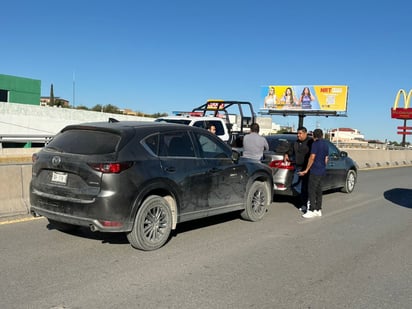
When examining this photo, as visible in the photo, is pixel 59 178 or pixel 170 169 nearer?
pixel 59 178

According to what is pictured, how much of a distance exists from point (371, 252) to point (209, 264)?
2.45 m

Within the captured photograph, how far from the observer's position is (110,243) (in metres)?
6.23

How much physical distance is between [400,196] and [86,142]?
32.3 feet

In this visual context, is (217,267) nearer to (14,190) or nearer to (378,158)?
(14,190)

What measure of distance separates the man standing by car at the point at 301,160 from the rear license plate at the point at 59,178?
536 cm

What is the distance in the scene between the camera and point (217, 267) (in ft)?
17.5

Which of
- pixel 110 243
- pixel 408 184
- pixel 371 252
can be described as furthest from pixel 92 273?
pixel 408 184

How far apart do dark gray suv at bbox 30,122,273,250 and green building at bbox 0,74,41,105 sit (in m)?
47.4

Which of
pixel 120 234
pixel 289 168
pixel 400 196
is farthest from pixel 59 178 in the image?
pixel 400 196

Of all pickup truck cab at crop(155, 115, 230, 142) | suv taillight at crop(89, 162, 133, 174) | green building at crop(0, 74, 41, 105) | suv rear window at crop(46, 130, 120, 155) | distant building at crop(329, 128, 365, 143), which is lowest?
distant building at crop(329, 128, 365, 143)

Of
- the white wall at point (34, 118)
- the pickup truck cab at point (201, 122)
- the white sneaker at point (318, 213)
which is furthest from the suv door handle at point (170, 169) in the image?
the white wall at point (34, 118)

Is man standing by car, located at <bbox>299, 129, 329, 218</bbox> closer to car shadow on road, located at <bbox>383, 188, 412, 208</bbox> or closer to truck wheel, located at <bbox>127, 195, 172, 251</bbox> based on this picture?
car shadow on road, located at <bbox>383, 188, 412, 208</bbox>

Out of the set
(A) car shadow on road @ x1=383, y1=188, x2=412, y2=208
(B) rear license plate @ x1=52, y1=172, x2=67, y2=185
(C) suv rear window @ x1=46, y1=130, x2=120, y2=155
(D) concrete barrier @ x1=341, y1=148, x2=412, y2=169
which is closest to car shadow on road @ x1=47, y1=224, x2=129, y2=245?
(B) rear license plate @ x1=52, y1=172, x2=67, y2=185

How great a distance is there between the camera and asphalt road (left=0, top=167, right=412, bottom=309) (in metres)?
4.34
